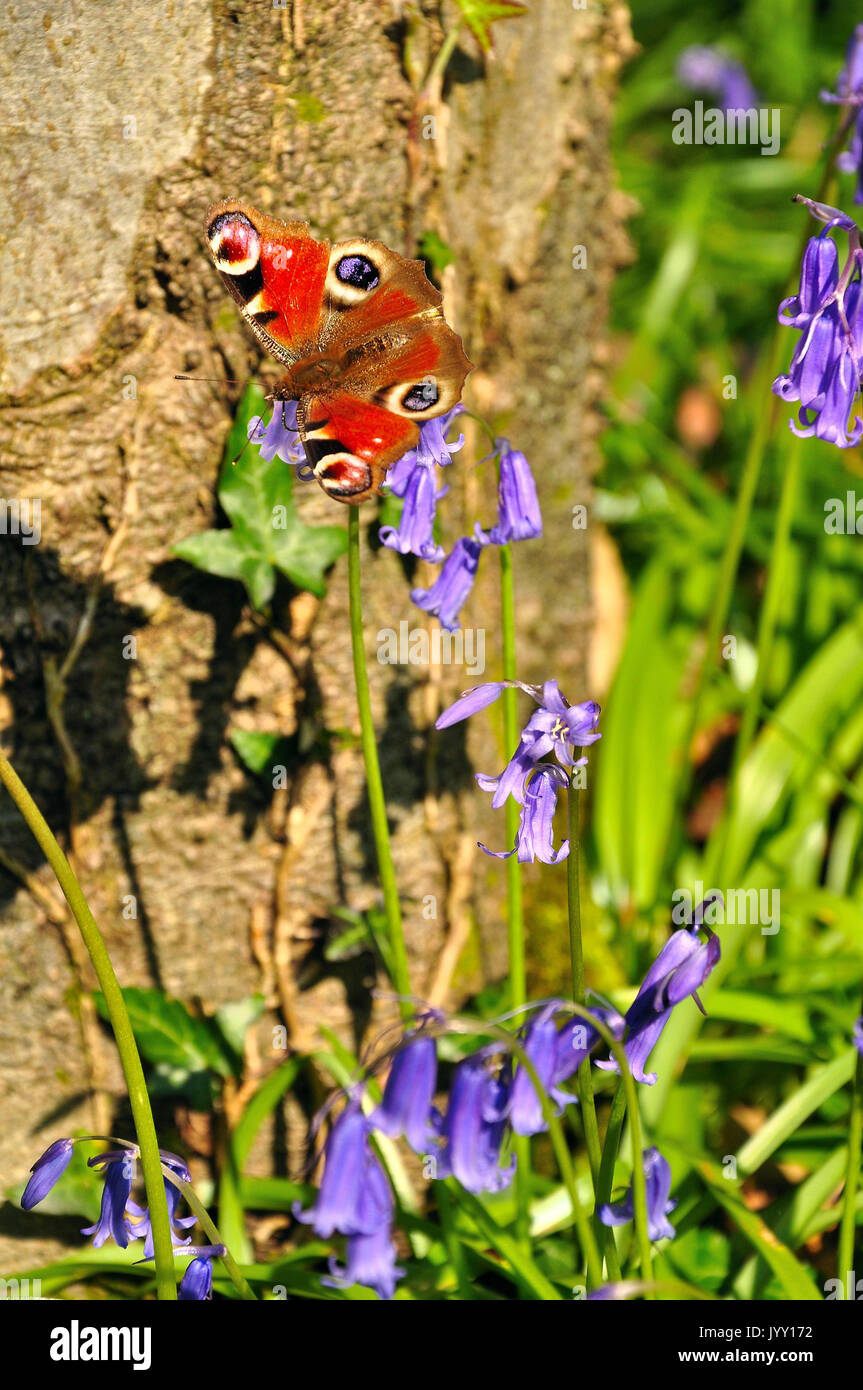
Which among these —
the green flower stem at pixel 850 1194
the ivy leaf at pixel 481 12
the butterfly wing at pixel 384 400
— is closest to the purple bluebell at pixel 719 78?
the ivy leaf at pixel 481 12

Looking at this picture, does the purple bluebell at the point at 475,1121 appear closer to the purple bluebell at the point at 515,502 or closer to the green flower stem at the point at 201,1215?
the green flower stem at the point at 201,1215

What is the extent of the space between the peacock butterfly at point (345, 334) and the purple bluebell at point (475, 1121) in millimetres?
819

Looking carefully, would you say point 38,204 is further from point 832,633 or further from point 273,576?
point 832,633

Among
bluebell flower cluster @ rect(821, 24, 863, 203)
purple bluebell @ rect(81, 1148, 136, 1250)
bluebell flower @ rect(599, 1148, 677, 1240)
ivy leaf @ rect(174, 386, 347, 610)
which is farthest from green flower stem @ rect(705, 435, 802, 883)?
purple bluebell @ rect(81, 1148, 136, 1250)

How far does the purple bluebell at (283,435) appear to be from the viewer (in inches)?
71.6

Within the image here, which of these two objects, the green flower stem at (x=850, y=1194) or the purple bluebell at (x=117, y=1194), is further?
the green flower stem at (x=850, y=1194)

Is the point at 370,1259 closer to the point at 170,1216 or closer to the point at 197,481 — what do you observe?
the point at 170,1216

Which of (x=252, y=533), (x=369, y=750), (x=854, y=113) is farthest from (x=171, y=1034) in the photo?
(x=854, y=113)

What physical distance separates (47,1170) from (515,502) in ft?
4.20

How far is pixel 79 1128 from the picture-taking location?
2.60m

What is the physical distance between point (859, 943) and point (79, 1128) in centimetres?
209

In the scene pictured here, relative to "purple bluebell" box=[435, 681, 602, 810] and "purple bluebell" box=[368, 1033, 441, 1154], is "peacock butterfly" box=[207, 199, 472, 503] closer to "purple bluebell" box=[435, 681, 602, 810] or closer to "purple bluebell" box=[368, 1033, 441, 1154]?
"purple bluebell" box=[435, 681, 602, 810]

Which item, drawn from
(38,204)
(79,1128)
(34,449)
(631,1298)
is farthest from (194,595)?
(631,1298)

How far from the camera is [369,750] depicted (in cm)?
188
